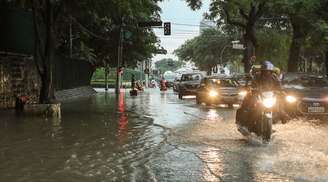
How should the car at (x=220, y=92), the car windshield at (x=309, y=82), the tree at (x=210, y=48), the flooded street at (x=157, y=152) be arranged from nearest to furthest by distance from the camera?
the flooded street at (x=157, y=152) → the car windshield at (x=309, y=82) → the car at (x=220, y=92) → the tree at (x=210, y=48)

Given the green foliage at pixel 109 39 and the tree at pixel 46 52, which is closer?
the tree at pixel 46 52

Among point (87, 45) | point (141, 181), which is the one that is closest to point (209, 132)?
point (141, 181)

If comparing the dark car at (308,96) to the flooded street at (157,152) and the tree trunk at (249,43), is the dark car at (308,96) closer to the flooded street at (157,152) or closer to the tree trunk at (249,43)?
the flooded street at (157,152)

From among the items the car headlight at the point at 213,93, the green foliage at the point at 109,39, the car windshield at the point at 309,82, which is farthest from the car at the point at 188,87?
the car windshield at the point at 309,82

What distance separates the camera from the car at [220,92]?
28.4 m

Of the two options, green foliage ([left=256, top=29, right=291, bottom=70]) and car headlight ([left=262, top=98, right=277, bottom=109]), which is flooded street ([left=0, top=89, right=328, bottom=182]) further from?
green foliage ([left=256, top=29, right=291, bottom=70])

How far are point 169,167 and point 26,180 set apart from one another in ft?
7.21

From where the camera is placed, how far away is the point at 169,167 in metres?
9.79

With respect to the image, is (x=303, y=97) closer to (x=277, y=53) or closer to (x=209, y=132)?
(x=209, y=132)

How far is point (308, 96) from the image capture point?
786 inches

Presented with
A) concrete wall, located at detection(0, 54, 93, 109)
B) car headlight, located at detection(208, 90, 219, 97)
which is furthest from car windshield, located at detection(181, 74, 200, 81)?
car headlight, located at detection(208, 90, 219, 97)

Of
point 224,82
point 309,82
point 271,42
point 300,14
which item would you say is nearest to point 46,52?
point 309,82

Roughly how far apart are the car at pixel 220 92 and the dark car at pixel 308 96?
18.7 ft

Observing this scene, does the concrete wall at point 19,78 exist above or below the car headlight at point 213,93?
above
